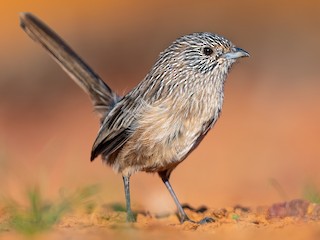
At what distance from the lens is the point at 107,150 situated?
844cm

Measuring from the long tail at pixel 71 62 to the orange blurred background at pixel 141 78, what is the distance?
0.42 metres

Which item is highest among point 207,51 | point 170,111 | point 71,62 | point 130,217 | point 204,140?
point 71,62

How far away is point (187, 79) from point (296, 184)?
2.94 meters

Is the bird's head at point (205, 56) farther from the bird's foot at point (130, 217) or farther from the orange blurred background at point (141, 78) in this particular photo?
the bird's foot at point (130, 217)

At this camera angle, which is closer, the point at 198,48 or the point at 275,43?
the point at 198,48

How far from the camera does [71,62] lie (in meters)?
9.21

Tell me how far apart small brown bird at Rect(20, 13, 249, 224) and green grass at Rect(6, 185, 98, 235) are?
2.24ft

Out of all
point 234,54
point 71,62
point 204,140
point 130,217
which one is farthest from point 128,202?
point 204,140

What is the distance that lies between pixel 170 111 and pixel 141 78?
7871mm

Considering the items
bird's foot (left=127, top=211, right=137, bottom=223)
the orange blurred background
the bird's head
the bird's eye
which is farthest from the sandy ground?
the bird's eye

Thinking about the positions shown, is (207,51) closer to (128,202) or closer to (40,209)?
(128,202)

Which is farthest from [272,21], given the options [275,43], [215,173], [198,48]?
[198,48]

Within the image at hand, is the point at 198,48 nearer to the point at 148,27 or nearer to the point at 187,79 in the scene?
the point at 187,79

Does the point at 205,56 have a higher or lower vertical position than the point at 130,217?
higher
